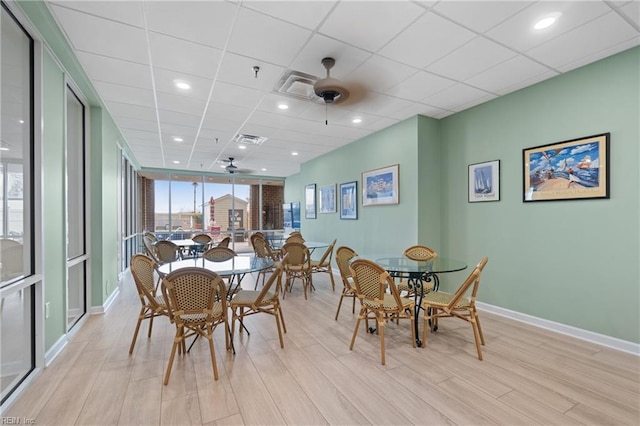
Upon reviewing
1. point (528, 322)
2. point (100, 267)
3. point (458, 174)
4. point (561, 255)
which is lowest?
point (528, 322)

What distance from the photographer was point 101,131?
12.6 ft

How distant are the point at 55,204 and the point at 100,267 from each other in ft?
5.06

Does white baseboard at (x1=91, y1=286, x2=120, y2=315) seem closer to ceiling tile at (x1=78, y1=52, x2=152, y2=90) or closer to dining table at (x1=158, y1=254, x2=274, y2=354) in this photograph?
dining table at (x1=158, y1=254, x2=274, y2=354)

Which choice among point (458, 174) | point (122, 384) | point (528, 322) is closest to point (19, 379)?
point (122, 384)

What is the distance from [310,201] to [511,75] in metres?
5.30

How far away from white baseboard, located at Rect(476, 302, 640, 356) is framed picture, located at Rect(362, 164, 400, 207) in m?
2.09

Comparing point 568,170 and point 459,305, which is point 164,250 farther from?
point 568,170

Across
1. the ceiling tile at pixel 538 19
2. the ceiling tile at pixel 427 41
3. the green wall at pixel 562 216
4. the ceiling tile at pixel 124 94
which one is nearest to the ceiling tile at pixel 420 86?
the ceiling tile at pixel 427 41

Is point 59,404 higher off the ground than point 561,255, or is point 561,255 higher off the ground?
point 561,255

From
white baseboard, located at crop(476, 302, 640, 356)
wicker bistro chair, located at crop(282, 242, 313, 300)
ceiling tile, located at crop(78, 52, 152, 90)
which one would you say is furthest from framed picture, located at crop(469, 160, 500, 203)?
ceiling tile, located at crop(78, 52, 152, 90)

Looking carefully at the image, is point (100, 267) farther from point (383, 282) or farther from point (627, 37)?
point (627, 37)

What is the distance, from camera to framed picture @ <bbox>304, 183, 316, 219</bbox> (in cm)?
750

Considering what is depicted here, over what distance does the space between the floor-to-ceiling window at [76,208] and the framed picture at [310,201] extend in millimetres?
4822

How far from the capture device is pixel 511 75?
3.14 meters
